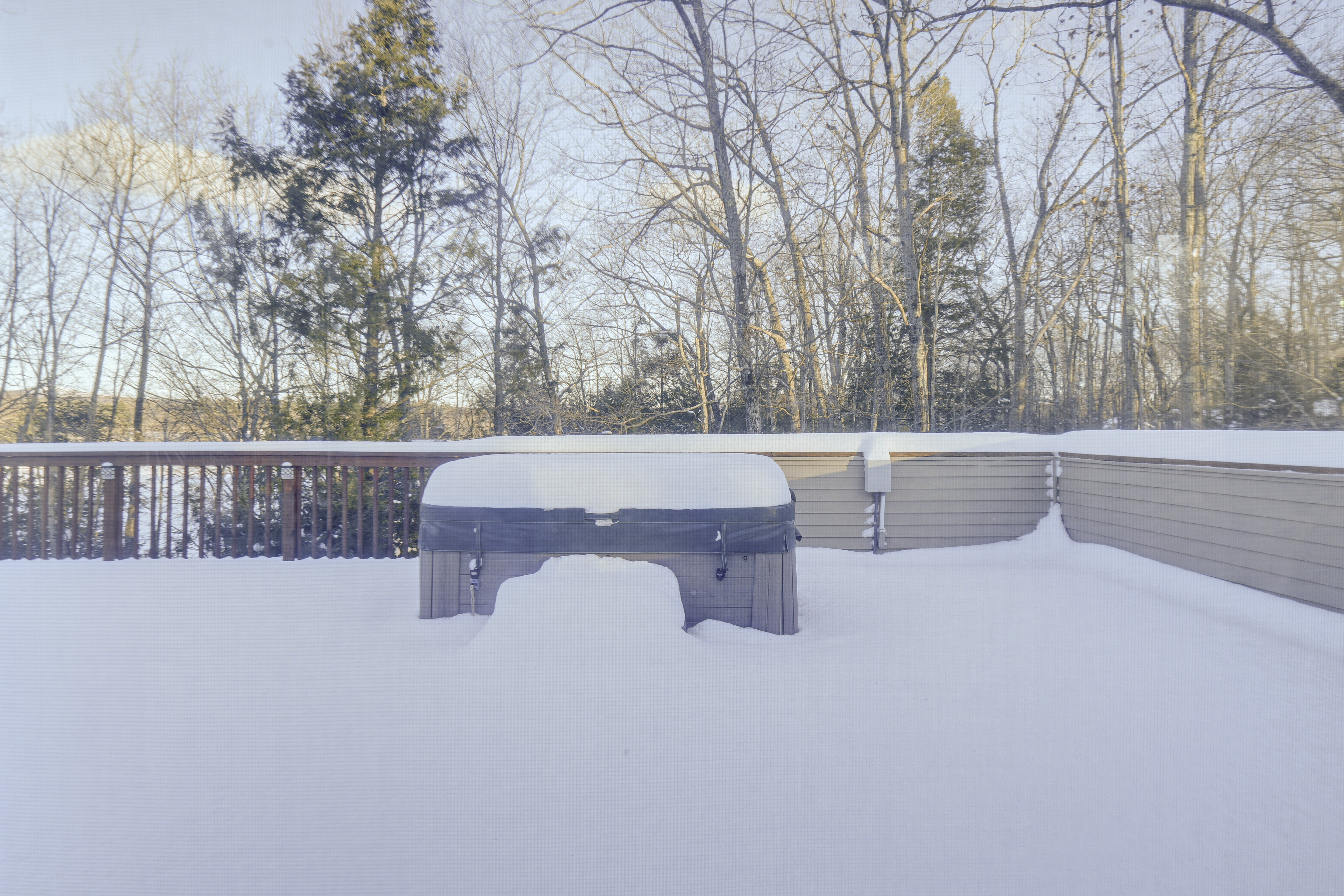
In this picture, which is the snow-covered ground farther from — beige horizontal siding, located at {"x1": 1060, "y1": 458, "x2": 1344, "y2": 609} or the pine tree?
the pine tree

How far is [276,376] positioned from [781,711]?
396 inches

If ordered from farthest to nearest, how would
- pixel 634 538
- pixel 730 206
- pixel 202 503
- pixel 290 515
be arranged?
1. pixel 730 206
2. pixel 202 503
3. pixel 290 515
4. pixel 634 538

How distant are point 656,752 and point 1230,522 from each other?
390cm

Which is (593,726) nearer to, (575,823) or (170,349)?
(575,823)

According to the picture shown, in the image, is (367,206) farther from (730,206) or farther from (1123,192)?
(1123,192)

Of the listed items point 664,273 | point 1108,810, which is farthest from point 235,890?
point 664,273

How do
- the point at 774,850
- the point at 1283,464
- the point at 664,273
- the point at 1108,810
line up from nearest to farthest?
1. the point at 774,850
2. the point at 1108,810
3. the point at 1283,464
4. the point at 664,273

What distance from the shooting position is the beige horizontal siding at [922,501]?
520 centimetres

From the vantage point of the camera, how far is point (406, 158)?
9.48 m

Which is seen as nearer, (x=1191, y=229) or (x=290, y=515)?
(x=290, y=515)

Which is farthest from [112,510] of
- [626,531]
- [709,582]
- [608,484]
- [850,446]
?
[850,446]

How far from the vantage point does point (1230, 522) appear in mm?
3625

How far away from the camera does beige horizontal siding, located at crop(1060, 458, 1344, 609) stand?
309cm

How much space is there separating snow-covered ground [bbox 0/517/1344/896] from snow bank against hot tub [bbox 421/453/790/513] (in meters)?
0.35
